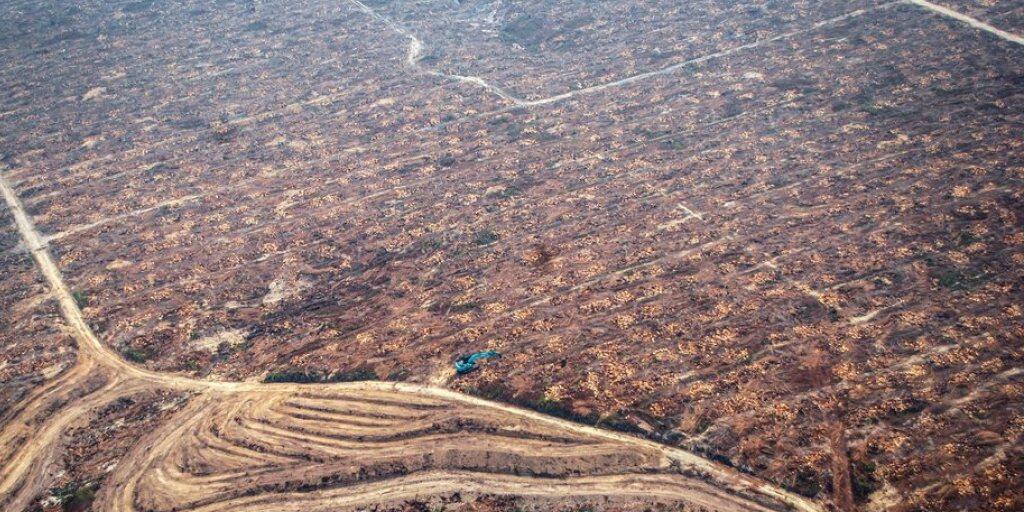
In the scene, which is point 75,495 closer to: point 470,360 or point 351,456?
point 351,456

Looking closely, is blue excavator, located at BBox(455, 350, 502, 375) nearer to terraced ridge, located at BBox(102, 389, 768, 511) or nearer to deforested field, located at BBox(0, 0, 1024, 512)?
deforested field, located at BBox(0, 0, 1024, 512)

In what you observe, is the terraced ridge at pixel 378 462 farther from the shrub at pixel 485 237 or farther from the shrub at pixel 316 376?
the shrub at pixel 485 237

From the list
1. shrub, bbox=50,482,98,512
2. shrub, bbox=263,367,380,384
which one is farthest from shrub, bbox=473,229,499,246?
shrub, bbox=50,482,98,512

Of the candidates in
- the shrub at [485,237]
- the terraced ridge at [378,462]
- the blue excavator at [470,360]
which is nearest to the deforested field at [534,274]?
the terraced ridge at [378,462]

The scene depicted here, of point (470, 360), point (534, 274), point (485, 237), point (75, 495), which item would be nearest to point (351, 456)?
point (470, 360)

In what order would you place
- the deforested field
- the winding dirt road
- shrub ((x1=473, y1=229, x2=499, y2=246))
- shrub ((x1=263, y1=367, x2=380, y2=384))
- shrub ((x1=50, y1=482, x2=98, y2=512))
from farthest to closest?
1. shrub ((x1=473, y1=229, x2=499, y2=246))
2. shrub ((x1=263, y1=367, x2=380, y2=384))
3. the deforested field
4. shrub ((x1=50, y1=482, x2=98, y2=512))
5. the winding dirt road

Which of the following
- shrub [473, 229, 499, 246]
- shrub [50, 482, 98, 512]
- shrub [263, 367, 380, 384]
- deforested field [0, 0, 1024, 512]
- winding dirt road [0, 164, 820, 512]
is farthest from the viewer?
shrub [473, 229, 499, 246]
